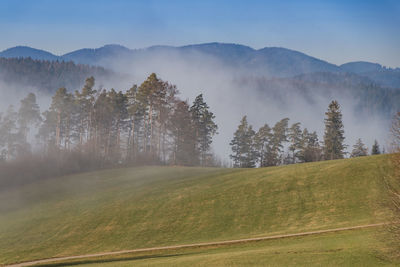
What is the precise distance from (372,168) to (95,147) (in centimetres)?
6389

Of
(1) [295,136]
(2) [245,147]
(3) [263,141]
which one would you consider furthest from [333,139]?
(2) [245,147]

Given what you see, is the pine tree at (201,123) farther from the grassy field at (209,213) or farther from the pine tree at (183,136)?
the grassy field at (209,213)

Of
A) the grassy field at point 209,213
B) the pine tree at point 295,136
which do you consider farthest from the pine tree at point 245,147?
the grassy field at point 209,213

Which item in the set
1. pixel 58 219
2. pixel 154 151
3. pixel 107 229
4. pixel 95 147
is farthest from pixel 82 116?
pixel 107 229

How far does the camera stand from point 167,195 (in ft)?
163

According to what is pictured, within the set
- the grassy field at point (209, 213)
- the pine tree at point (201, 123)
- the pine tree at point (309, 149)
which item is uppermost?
the pine tree at point (201, 123)

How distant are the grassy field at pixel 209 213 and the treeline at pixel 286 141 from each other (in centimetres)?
3827

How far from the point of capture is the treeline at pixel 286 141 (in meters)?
89.1

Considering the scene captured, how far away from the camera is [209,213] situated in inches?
1647

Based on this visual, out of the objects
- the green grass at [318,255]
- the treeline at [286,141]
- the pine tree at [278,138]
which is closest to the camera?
the green grass at [318,255]

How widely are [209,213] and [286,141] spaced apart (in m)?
56.2

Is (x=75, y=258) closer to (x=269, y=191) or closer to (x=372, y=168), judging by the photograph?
(x=269, y=191)

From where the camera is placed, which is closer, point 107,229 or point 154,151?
point 107,229

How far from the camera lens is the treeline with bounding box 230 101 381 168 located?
8906 cm
